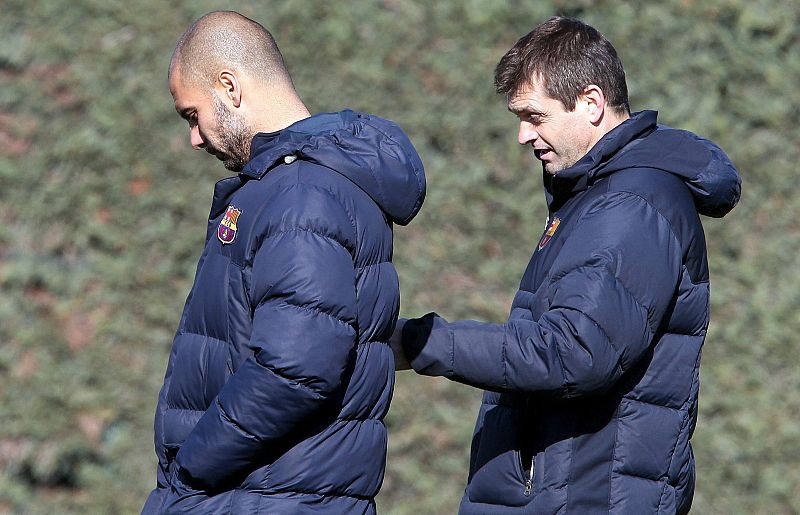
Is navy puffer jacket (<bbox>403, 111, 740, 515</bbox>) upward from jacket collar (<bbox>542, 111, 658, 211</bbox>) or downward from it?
downward

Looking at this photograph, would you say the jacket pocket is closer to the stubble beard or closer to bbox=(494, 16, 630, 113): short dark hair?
bbox=(494, 16, 630, 113): short dark hair

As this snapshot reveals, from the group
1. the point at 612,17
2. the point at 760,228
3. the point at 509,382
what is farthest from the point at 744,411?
the point at 509,382

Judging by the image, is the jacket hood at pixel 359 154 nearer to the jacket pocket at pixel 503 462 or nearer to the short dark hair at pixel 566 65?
the short dark hair at pixel 566 65

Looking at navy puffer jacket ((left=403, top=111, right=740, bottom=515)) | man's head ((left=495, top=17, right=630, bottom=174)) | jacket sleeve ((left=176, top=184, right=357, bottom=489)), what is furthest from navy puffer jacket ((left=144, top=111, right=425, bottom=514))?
man's head ((left=495, top=17, right=630, bottom=174))

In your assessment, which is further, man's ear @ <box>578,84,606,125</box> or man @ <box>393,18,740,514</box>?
man's ear @ <box>578,84,606,125</box>

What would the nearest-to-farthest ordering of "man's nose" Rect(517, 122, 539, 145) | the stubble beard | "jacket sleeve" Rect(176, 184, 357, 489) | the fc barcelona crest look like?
1. "jacket sleeve" Rect(176, 184, 357, 489)
2. the fc barcelona crest
3. the stubble beard
4. "man's nose" Rect(517, 122, 539, 145)

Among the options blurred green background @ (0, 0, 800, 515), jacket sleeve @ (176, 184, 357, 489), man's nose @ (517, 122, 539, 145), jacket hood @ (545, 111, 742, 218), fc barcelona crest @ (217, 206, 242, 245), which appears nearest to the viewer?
jacket sleeve @ (176, 184, 357, 489)

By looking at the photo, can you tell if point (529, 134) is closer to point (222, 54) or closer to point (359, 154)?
point (359, 154)

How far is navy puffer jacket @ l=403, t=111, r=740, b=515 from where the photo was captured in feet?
7.70

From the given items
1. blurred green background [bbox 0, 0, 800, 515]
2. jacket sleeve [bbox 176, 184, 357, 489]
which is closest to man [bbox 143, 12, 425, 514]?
jacket sleeve [bbox 176, 184, 357, 489]

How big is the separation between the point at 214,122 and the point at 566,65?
2.69 feet

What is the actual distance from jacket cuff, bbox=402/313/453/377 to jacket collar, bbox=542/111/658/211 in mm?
452

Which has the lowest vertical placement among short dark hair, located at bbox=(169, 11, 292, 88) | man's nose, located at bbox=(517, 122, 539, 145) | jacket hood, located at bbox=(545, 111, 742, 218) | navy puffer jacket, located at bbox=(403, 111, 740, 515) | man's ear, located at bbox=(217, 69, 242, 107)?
navy puffer jacket, located at bbox=(403, 111, 740, 515)

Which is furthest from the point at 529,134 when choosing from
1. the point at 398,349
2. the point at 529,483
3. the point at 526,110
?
the point at 529,483
